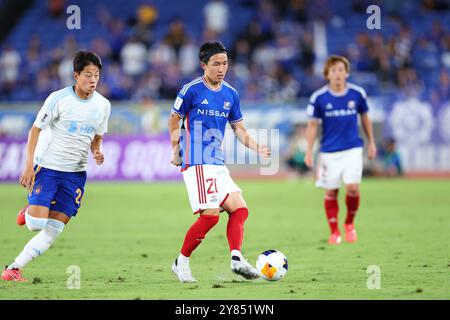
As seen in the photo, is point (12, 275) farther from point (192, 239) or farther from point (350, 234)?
point (350, 234)

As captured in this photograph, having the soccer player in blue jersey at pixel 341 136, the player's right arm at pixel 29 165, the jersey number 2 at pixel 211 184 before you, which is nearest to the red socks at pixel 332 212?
the soccer player in blue jersey at pixel 341 136

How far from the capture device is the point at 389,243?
38.4 ft

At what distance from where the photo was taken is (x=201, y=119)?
8.70 metres

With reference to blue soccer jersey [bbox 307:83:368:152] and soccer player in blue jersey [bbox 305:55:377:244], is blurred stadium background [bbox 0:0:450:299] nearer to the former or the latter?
soccer player in blue jersey [bbox 305:55:377:244]

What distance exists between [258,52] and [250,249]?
60.6ft

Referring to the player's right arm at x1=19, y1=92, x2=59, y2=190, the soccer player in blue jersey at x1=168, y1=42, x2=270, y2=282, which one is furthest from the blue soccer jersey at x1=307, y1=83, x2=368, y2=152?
the player's right arm at x1=19, y1=92, x2=59, y2=190

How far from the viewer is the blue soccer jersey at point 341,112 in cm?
1231

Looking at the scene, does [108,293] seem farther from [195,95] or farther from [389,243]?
[389,243]

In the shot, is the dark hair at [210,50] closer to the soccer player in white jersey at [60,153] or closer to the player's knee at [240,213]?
the soccer player in white jersey at [60,153]

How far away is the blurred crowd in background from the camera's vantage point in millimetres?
27719

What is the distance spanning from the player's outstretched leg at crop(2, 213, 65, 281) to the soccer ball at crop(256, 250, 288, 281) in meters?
2.02

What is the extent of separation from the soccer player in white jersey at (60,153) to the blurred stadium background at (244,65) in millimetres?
15799
